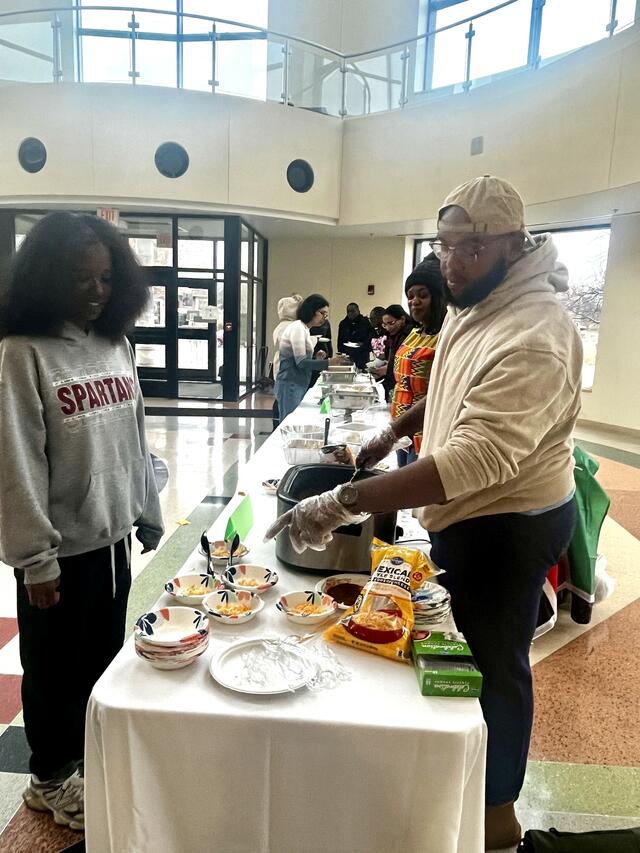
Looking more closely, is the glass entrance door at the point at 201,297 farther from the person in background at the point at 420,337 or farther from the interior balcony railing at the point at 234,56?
the person in background at the point at 420,337

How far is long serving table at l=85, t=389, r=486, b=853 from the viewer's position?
833 millimetres

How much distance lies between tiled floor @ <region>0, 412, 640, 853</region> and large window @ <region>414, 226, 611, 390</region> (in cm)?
399

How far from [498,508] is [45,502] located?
932 mm

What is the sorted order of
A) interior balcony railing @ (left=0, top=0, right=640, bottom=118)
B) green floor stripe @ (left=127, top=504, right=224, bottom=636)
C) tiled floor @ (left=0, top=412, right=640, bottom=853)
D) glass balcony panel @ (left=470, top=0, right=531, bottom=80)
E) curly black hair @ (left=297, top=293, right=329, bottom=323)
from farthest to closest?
1. interior balcony railing @ (left=0, top=0, right=640, bottom=118)
2. glass balcony panel @ (left=470, top=0, right=531, bottom=80)
3. curly black hair @ (left=297, top=293, right=329, bottom=323)
4. green floor stripe @ (left=127, top=504, right=224, bottom=636)
5. tiled floor @ (left=0, top=412, right=640, bottom=853)

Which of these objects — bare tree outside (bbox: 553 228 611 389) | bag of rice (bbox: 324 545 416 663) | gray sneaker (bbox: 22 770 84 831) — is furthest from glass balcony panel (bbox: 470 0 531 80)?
gray sneaker (bbox: 22 770 84 831)

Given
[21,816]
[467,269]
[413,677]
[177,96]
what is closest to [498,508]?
[413,677]

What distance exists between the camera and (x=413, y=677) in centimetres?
95

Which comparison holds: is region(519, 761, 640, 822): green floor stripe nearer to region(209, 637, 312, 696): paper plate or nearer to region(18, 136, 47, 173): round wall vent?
region(209, 637, 312, 696): paper plate

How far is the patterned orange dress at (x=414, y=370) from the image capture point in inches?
101

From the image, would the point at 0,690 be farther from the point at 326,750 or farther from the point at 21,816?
the point at 326,750

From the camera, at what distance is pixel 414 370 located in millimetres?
2625

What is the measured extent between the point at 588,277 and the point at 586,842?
7.28 m

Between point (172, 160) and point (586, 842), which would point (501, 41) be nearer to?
point (172, 160)

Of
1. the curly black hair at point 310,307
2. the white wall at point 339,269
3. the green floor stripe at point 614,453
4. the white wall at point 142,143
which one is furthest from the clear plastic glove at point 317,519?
the white wall at point 339,269
